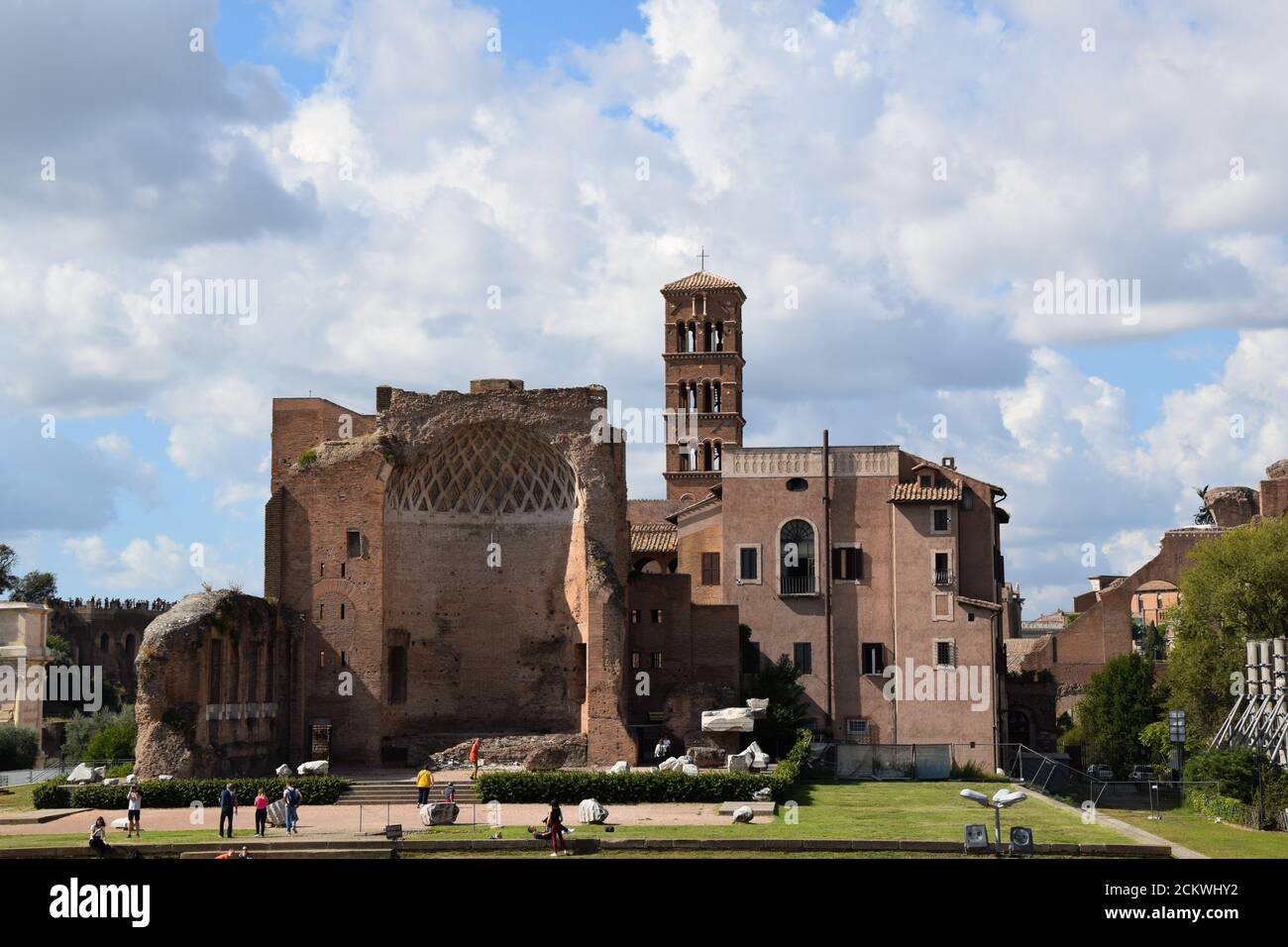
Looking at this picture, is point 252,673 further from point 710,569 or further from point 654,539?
point 654,539

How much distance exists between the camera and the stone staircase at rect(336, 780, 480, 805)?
135 feet

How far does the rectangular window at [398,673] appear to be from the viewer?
51.9 m

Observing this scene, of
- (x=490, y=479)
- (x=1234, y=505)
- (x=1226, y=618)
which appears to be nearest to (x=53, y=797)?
(x=490, y=479)

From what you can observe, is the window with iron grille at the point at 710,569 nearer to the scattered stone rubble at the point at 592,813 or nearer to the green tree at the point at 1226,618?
the green tree at the point at 1226,618

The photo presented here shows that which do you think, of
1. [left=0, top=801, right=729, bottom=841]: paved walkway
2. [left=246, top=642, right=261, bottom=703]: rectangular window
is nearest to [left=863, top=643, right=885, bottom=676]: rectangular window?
[left=0, top=801, right=729, bottom=841]: paved walkway

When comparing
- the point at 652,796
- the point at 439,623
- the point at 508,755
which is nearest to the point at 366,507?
the point at 439,623

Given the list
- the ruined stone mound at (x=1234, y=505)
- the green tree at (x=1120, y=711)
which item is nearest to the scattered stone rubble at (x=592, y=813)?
the green tree at (x=1120, y=711)

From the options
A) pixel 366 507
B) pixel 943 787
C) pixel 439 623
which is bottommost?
pixel 943 787

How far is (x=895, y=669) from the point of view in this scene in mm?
55375

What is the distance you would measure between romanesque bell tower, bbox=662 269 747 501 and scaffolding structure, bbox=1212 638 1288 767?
3768 centimetres
